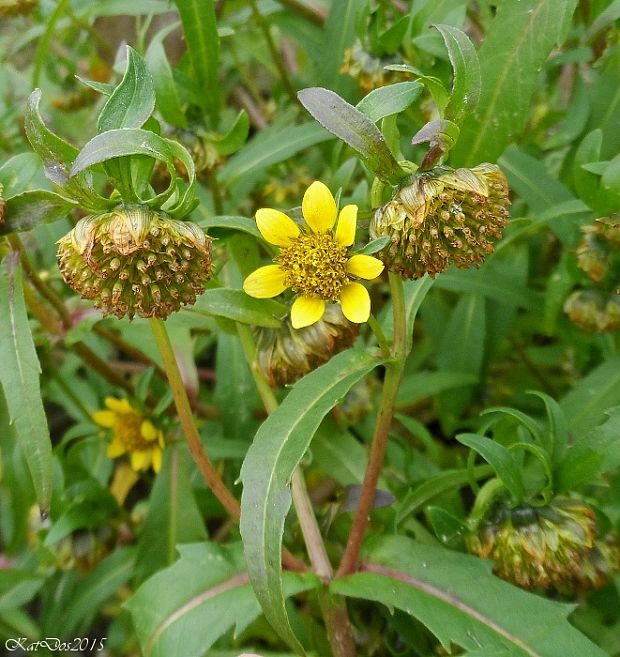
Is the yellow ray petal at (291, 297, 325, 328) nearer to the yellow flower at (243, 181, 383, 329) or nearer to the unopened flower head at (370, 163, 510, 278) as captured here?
the yellow flower at (243, 181, 383, 329)

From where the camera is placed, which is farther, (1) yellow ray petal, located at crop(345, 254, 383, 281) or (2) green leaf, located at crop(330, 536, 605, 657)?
(2) green leaf, located at crop(330, 536, 605, 657)

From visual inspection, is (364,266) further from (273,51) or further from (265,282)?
(273,51)

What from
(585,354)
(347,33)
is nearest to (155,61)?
(347,33)

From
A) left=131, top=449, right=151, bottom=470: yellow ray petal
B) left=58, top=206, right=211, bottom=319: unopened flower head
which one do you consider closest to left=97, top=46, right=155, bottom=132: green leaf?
left=58, top=206, right=211, bottom=319: unopened flower head

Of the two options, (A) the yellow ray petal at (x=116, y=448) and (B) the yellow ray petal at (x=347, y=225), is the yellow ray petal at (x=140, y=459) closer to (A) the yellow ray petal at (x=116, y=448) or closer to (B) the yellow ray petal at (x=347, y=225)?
(A) the yellow ray petal at (x=116, y=448)

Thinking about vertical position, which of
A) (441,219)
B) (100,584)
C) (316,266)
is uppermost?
(441,219)

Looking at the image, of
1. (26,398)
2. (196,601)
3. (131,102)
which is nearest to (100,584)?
(196,601)

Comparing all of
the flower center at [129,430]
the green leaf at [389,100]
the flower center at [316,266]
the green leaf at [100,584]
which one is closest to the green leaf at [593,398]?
the flower center at [316,266]
